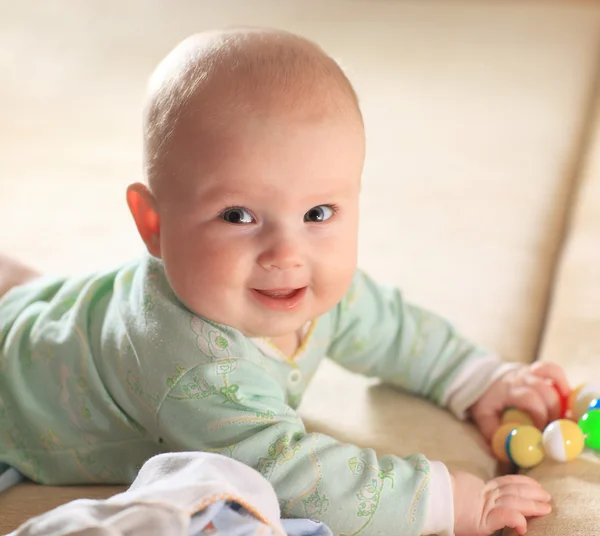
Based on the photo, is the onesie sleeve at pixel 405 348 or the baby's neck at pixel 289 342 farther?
the onesie sleeve at pixel 405 348

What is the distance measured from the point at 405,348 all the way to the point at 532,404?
168 mm

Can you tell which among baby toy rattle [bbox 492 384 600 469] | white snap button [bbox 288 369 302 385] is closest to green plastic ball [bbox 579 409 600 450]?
baby toy rattle [bbox 492 384 600 469]

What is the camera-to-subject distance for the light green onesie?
814 mm

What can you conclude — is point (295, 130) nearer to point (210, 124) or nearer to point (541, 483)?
point (210, 124)

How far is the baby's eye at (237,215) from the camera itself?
0.82 meters

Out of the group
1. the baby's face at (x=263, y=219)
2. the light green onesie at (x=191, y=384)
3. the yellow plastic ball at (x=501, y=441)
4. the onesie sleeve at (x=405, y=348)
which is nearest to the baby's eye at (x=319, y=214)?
the baby's face at (x=263, y=219)

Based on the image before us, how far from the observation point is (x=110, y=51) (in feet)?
6.77

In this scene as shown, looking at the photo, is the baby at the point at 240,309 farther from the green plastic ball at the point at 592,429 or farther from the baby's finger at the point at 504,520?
the green plastic ball at the point at 592,429

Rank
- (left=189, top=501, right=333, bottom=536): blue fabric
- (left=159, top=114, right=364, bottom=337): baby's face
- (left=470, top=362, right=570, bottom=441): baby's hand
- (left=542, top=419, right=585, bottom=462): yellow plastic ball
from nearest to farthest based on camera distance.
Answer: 1. (left=189, top=501, right=333, bottom=536): blue fabric
2. (left=159, top=114, right=364, bottom=337): baby's face
3. (left=542, top=419, right=585, bottom=462): yellow plastic ball
4. (left=470, top=362, right=570, bottom=441): baby's hand

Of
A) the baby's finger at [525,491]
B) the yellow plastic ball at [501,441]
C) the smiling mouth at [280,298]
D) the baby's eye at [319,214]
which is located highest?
the baby's eye at [319,214]

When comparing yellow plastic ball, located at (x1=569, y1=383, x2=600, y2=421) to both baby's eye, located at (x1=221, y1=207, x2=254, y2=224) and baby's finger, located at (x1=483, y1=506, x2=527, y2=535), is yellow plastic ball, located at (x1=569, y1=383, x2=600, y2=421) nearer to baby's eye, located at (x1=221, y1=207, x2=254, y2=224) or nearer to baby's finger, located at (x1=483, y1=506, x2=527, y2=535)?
baby's finger, located at (x1=483, y1=506, x2=527, y2=535)

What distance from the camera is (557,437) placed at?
0.92m

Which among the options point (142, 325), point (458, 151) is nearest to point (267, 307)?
point (142, 325)

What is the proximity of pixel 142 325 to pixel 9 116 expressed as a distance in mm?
1081
